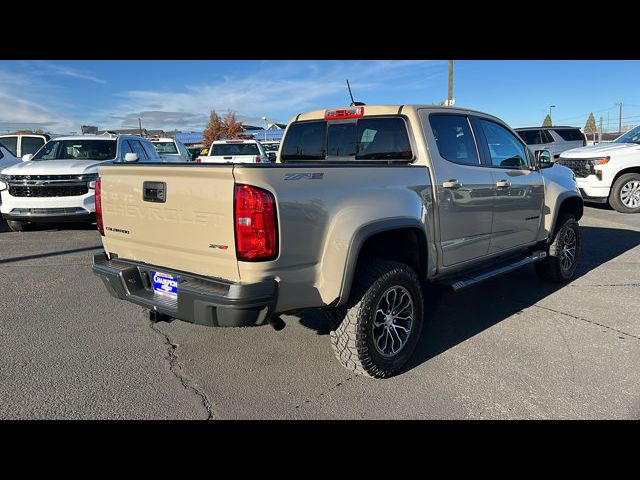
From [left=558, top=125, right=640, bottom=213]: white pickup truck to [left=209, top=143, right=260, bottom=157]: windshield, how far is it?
891 cm

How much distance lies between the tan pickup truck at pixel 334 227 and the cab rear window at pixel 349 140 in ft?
0.04

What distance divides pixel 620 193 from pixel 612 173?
1.95ft

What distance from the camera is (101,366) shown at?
11.1ft

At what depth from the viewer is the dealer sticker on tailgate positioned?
116 inches

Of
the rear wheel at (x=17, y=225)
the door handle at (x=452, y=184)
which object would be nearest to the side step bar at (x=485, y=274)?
the door handle at (x=452, y=184)

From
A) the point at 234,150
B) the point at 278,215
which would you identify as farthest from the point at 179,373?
the point at 234,150

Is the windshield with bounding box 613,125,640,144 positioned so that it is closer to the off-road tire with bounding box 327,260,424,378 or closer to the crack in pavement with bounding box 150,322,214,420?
the off-road tire with bounding box 327,260,424,378

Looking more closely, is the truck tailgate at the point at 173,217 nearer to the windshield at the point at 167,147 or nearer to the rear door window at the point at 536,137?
the windshield at the point at 167,147

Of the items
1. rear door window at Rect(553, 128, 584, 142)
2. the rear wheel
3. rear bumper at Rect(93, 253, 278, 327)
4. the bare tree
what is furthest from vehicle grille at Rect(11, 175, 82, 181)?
the bare tree

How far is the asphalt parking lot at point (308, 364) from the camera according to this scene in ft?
9.51

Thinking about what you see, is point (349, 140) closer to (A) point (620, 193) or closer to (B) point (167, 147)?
(A) point (620, 193)
